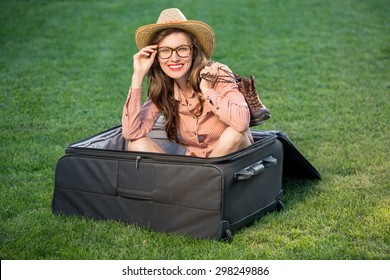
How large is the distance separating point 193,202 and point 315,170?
1236 mm

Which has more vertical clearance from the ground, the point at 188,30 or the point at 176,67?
the point at 188,30

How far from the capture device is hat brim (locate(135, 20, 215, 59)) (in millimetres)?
3986

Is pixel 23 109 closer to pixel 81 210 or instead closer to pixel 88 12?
pixel 81 210

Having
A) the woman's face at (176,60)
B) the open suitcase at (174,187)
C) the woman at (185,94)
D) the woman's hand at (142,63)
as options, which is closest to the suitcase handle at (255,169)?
the open suitcase at (174,187)

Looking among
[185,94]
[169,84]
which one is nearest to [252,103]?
[185,94]

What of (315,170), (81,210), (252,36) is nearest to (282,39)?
(252,36)

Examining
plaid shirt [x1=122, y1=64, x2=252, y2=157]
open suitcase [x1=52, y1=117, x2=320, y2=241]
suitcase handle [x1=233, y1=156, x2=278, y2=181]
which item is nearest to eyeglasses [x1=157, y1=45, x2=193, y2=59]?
plaid shirt [x1=122, y1=64, x2=252, y2=157]

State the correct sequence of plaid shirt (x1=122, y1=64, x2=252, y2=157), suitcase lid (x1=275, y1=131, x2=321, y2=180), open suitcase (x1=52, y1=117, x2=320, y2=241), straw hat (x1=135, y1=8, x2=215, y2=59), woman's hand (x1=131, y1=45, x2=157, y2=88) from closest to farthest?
open suitcase (x1=52, y1=117, x2=320, y2=241) → plaid shirt (x1=122, y1=64, x2=252, y2=157) → straw hat (x1=135, y1=8, x2=215, y2=59) → woman's hand (x1=131, y1=45, x2=157, y2=88) → suitcase lid (x1=275, y1=131, x2=321, y2=180)

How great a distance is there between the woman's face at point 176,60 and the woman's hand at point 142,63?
0.19ft

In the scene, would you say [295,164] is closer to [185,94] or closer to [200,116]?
[200,116]

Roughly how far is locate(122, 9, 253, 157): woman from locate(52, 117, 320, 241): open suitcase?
0.21 metres

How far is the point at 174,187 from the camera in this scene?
373 cm

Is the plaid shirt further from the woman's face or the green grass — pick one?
the green grass

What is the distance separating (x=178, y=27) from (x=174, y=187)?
3.11 feet
